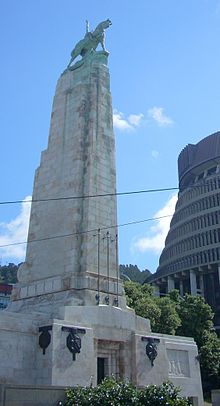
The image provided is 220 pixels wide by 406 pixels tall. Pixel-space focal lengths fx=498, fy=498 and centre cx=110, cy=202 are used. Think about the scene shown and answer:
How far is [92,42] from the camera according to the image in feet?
98.8

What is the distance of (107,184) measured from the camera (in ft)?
86.9

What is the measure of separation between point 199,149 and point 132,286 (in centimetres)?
5008

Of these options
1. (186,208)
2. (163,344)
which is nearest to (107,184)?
(163,344)

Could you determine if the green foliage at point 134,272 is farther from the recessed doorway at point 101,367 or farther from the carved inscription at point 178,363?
the recessed doorway at point 101,367

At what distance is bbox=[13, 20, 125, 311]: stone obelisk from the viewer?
2381 centimetres

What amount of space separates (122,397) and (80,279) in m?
9.58

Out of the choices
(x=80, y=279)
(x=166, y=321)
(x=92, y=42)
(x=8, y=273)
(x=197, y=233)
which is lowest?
(x=80, y=279)

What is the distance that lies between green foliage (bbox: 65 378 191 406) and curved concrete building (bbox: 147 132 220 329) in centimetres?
6168

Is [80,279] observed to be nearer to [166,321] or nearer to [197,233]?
[166,321]

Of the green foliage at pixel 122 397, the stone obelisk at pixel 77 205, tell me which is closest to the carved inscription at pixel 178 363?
the stone obelisk at pixel 77 205

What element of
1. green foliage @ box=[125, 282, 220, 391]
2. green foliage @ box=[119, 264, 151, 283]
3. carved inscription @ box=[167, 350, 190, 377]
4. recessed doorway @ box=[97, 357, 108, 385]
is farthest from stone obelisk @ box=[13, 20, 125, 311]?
green foliage @ box=[119, 264, 151, 283]

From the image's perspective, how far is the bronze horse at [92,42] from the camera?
30.0 m

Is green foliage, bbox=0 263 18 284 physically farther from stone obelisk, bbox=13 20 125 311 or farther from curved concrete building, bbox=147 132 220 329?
stone obelisk, bbox=13 20 125 311

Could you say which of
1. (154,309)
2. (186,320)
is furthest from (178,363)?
(186,320)
